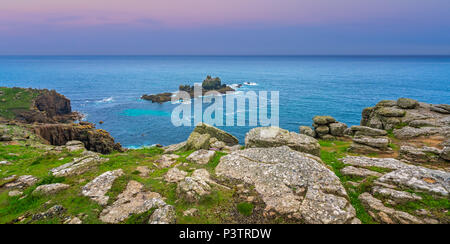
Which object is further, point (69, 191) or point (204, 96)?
point (204, 96)

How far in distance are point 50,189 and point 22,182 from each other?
436 cm

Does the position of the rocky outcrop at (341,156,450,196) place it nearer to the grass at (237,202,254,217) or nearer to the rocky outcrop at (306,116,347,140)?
the grass at (237,202,254,217)

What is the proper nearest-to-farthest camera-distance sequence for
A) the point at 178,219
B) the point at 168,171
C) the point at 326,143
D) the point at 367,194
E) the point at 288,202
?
the point at 178,219, the point at 288,202, the point at 367,194, the point at 168,171, the point at 326,143

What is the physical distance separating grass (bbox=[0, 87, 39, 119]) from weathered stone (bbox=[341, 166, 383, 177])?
8090 cm

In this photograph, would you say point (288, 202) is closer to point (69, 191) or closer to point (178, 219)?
point (178, 219)

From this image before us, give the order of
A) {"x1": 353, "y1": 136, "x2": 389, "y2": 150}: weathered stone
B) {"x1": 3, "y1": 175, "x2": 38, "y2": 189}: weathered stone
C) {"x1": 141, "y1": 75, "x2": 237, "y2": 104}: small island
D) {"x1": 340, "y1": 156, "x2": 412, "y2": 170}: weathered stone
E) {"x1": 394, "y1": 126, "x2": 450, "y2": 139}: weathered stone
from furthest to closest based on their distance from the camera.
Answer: {"x1": 141, "y1": 75, "x2": 237, "y2": 104}: small island, {"x1": 394, "y1": 126, "x2": 450, "y2": 139}: weathered stone, {"x1": 353, "y1": 136, "x2": 389, "y2": 150}: weathered stone, {"x1": 340, "y1": 156, "x2": 412, "y2": 170}: weathered stone, {"x1": 3, "y1": 175, "x2": 38, "y2": 189}: weathered stone

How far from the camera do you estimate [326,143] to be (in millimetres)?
36125

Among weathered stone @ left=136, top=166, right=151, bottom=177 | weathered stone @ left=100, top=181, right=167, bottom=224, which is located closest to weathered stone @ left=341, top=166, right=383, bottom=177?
weathered stone @ left=100, top=181, right=167, bottom=224

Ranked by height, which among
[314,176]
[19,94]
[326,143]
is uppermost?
[19,94]

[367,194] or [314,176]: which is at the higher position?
[314,176]

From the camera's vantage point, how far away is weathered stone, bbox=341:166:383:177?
60.0 ft
